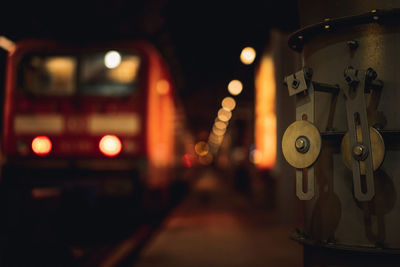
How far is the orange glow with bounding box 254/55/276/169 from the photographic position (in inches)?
412

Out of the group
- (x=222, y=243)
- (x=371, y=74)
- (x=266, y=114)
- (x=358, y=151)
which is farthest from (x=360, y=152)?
(x=266, y=114)

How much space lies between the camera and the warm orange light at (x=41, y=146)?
7109 millimetres

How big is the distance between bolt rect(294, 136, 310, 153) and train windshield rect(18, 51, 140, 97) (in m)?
5.22

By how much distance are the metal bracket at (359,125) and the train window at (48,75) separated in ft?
19.1

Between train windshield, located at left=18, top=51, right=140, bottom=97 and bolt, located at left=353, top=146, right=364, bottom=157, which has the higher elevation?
train windshield, located at left=18, top=51, right=140, bottom=97

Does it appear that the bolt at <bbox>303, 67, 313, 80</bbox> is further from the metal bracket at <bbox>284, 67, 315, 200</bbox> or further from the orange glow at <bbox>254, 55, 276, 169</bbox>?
the orange glow at <bbox>254, 55, 276, 169</bbox>

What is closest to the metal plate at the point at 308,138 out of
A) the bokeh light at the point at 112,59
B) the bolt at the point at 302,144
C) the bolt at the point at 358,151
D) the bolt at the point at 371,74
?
the bolt at the point at 302,144

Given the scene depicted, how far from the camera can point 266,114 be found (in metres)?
11.4

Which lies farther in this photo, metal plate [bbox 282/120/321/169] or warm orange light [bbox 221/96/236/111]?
warm orange light [bbox 221/96/236/111]

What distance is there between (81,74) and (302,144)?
5745 millimetres

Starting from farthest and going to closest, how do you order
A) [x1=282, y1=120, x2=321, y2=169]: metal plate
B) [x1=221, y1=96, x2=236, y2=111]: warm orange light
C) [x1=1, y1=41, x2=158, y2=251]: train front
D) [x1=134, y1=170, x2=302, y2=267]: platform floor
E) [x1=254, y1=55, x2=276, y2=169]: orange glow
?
1. [x1=221, y1=96, x2=236, y2=111]: warm orange light
2. [x1=254, y1=55, x2=276, y2=169]: orange glow
3. [x1=1, y1=41, x2=158, y2=251]: train front
4. [x1=134, y1=170, x2=302, y2=267]: platform floor
5. [x1=282, y1=120, x2=321, y2=169]: metal plate

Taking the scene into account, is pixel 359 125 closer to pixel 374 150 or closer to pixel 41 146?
pixel 374 150

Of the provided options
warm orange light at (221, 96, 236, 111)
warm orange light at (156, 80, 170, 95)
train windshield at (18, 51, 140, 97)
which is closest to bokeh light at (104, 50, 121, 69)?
train windshield at (18, 51, 140, 97)

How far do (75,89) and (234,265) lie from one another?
3.83 meters
